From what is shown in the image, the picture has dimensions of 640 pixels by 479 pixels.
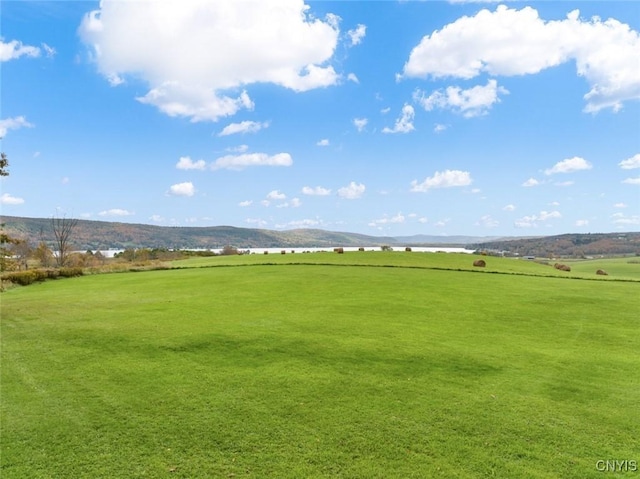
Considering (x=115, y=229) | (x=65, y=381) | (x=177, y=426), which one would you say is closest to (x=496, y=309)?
(x=177, y=426)

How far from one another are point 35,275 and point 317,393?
116ft

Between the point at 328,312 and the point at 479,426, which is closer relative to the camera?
the point at 479,426

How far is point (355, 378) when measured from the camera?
30.9 ft

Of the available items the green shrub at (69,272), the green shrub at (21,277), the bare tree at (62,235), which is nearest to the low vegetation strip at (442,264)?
the green shrub at (69,272)

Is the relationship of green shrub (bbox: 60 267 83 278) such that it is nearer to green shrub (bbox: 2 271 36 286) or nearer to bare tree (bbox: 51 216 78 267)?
green shrub (bbox: 2 271 36 286)

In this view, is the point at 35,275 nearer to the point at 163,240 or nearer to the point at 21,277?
the point at 21,277

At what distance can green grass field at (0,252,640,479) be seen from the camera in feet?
20.8

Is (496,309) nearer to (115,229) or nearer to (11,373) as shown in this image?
(11,373)

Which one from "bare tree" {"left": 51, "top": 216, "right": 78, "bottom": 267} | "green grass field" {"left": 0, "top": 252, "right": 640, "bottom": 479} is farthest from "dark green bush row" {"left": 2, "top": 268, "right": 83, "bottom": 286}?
"bare tree" {"left": 51, "top": 216, "right": 78, "bottom": 267}

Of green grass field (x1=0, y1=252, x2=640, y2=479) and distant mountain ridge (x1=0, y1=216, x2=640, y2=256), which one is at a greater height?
distant mountain ridge (x1=0, y1=216, x2=640, y2=256)

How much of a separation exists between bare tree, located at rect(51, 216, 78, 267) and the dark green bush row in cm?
4061

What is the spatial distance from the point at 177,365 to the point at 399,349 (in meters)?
6.44

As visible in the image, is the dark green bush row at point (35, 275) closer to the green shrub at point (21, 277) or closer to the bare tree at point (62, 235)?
the green shrub at point (21, 277)

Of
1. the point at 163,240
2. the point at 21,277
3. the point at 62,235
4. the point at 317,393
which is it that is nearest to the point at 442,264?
the point at 317,393
